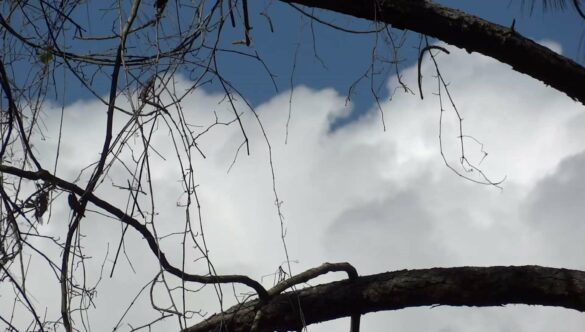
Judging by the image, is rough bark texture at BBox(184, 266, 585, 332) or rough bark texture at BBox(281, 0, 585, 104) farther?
rough bark texture at BBox(184, 266, 585, 332)

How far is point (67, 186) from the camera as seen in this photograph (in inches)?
81.7

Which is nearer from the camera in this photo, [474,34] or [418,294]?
[474,34]

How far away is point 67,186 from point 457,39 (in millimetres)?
1204

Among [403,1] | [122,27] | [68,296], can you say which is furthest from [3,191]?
[403,1]

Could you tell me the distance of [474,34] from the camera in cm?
258

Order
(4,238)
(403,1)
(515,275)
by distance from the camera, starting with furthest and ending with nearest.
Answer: (515,275)
(403,1)
(4,238)

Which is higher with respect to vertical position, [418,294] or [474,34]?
[474,34]

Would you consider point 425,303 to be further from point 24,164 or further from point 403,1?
point 24,164

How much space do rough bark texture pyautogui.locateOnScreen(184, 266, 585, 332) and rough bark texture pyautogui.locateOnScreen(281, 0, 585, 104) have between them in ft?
1.85

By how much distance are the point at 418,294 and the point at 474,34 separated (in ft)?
2.65

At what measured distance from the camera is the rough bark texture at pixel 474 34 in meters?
2.51

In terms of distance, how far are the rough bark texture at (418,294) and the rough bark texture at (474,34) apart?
0.56m

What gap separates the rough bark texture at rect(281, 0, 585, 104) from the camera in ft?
8.23

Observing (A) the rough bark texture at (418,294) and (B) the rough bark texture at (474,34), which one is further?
(A) the rough bark texture at (418,294)
